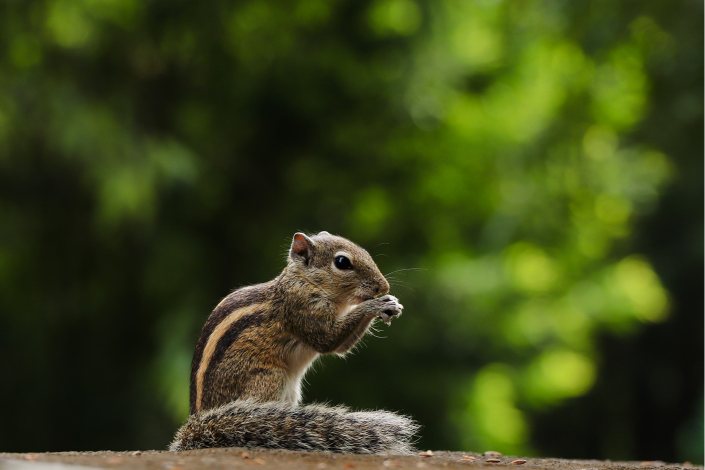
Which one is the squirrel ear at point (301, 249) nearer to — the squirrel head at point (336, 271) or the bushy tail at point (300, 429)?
the squirrel head at point (336, 271)

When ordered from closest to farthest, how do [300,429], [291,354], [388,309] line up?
[300,429], [388,309], [291,354]

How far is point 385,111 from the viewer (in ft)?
35.3

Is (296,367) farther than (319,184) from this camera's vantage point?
No

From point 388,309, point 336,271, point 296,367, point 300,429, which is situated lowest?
point 300,429

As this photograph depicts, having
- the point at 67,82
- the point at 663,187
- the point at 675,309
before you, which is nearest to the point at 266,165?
the point at 67,82

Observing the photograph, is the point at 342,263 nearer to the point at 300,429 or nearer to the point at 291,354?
the point at 291,354

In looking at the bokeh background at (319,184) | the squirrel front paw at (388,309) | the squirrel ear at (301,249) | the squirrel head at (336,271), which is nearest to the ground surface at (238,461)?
the squirrel front paw at (388,309)

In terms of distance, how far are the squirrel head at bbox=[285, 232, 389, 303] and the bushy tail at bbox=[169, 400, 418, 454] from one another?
0.70 meters

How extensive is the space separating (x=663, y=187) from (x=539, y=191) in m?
3.69

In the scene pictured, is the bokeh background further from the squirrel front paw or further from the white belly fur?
the squirrel front paw

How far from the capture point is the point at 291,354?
491 centimetres

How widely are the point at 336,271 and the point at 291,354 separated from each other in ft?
1.52

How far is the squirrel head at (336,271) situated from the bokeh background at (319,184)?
4541 millimetres

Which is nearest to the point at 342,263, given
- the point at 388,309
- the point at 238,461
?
the point at 388,309
